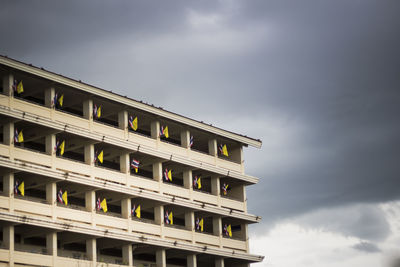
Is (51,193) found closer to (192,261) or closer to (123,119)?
(123,119)

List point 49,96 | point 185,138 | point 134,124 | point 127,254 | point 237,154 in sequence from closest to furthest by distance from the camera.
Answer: point 49,96 → point 127,254 → point 134,124 → point 185,138 → point 237,154

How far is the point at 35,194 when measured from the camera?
220 ft

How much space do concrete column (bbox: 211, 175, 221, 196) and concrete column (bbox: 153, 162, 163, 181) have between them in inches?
294

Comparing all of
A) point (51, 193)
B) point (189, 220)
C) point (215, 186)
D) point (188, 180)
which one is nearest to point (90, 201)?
point (51, 193)

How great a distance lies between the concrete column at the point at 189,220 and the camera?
248 ft

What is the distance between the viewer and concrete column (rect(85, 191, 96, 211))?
66.9 metres

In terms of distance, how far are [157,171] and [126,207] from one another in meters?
5.40

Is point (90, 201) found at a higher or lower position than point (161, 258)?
higher

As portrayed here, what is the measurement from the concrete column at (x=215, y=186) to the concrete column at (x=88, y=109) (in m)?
16.5

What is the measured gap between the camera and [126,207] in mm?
69812

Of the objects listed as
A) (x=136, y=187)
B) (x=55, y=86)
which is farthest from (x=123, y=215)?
(x=55, y=86)

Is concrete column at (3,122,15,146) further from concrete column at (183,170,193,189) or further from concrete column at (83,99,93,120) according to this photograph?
concrete column at (183,170,193,189)

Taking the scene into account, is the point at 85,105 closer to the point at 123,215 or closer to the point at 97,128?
the point at 97,128

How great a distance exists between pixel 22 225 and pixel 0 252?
14.5 ft
